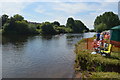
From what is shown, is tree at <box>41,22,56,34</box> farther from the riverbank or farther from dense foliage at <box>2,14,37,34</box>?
the riverbank

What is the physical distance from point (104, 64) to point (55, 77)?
3661 mm

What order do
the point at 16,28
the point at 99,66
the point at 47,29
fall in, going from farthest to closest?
the point at 47,29
the point at 16,28
the point at 99,66

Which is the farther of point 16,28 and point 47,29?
point 47,29

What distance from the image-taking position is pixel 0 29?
215 feet

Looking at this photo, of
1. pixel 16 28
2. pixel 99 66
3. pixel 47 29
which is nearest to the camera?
pixel 99 66

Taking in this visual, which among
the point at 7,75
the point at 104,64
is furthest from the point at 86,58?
the point at 7,75

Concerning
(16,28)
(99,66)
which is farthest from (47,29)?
(99,66)

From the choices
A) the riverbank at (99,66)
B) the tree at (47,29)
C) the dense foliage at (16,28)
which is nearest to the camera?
the riverbank at (99,66)

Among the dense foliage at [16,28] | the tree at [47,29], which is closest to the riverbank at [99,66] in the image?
the dense foliage at [16,28]

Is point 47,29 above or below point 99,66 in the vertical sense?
above

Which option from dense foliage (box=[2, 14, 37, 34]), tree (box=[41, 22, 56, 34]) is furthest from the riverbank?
tree (box=[41, 22, 56, 34])

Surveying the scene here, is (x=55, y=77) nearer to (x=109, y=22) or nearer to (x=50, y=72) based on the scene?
(x=50, y=72)

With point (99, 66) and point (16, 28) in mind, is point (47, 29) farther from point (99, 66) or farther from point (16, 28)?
point (99, 66)

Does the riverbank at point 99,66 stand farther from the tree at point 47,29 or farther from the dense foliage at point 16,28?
the tree at point 47,29
